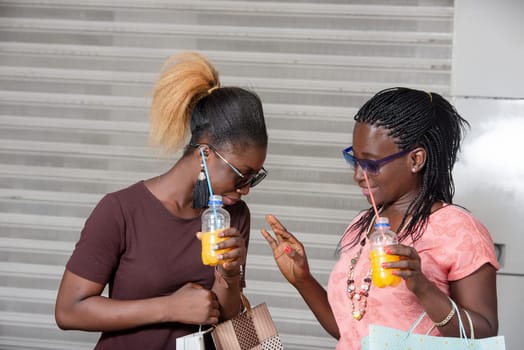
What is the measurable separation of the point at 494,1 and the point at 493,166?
3.53ft

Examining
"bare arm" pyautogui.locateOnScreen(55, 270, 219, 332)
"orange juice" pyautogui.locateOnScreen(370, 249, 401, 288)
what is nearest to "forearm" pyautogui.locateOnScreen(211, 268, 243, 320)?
"bare arm" pyautogui.locateOnScreen(55, 270, 219, 332)

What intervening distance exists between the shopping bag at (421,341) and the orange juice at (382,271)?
0.15 m

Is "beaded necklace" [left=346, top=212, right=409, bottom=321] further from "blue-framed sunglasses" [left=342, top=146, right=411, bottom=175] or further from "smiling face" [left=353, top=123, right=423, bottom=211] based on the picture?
"blue-framed sunglasses" [left=342, top=146, right=411, bottom=175]

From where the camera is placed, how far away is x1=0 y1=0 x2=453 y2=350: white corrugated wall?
16.1 feet

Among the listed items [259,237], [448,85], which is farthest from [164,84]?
[448,85]

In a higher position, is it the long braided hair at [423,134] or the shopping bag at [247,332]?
the long braided hair at [423,134]

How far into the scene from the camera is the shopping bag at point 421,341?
2275 mm

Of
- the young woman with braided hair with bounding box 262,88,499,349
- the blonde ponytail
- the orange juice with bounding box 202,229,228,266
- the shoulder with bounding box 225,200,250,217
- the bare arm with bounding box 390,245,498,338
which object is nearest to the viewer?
the bare arm with bounding box 390,245,498,338

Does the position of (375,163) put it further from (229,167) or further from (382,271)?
(229,167)

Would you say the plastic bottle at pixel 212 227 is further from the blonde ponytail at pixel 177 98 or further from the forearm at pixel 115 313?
the blonde ponytail at pixel 177 98

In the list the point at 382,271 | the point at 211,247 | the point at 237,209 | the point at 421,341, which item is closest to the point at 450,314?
the point at 421,341

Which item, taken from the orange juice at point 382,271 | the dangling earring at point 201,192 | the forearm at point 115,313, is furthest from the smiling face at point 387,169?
the forearm at point 115,313

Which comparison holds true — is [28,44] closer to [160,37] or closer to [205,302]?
[160,37]

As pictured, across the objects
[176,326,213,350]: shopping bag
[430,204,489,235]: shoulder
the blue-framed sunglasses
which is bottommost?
[176,326,213,350]: shopping bag
